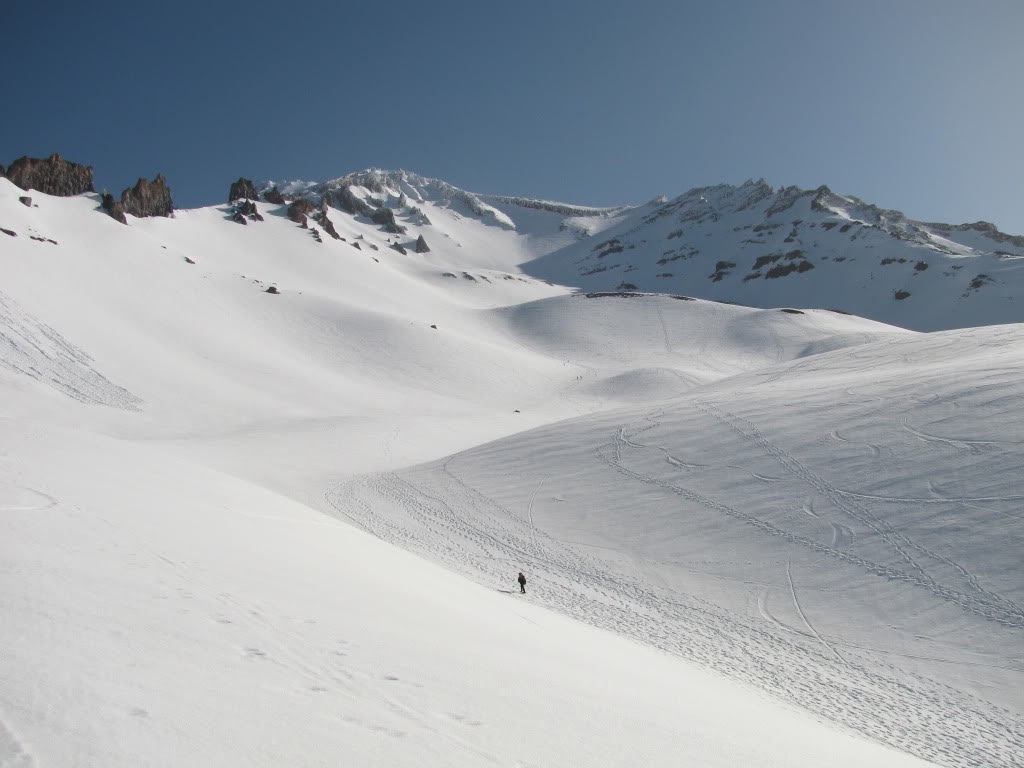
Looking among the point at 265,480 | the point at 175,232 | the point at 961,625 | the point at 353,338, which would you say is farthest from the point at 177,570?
the point at 175,232

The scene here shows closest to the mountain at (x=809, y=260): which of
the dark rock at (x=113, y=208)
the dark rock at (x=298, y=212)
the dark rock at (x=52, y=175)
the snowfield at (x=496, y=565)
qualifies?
the dark rock at (x=298, y=212)

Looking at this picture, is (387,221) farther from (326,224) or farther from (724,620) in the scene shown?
(724,620)

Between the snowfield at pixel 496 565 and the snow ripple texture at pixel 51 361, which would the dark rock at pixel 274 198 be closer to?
the snowfield at pixel 496 565

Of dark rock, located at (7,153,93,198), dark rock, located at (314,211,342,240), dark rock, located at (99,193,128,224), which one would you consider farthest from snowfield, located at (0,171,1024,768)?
dark rock, located at (314,211,342,240)

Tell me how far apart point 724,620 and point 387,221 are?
173 metres

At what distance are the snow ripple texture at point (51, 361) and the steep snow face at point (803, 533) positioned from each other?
18.9 metres

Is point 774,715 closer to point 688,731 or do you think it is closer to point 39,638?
point 688,731

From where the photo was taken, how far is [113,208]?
71188mm

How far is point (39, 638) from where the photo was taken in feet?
11.3

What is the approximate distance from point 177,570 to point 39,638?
2741mm

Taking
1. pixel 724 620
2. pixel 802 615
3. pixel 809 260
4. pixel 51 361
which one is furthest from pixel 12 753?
pixel 809 260

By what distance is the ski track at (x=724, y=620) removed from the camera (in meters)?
9.52

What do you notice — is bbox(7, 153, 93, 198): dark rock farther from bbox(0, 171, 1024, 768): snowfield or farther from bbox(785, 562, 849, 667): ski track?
bbox(785, 562, 849, 667): ski track

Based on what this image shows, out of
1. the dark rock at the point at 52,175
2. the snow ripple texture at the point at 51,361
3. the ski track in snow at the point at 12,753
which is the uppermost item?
the dark rock at the point at 52,175
